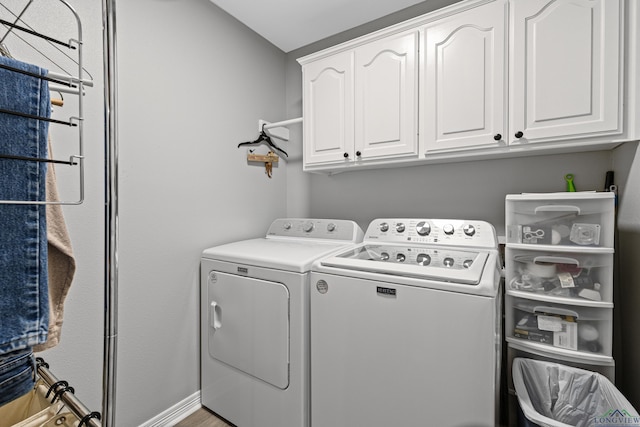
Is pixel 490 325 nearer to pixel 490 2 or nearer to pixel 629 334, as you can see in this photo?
pixel 629 334

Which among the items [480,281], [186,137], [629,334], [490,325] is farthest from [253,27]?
A: [629,334]

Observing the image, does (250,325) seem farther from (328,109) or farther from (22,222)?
(328,109)

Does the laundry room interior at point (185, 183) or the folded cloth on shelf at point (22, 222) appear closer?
the folded cloth on shelf at point (22, 222)

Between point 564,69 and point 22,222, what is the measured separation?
1992mm

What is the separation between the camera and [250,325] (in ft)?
5.00

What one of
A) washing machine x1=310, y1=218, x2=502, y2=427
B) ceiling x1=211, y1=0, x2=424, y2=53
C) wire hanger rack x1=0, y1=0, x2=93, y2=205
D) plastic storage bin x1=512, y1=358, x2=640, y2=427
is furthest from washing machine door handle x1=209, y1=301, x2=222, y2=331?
ceiling x1=211, y1=0, x2=424, y2=53

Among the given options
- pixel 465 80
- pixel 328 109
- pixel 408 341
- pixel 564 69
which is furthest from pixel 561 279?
pixel 328 109

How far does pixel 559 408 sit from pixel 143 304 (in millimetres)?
Result: 2097

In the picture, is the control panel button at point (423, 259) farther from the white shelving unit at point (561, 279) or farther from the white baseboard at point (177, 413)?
the white baseboard at point (177, 413)

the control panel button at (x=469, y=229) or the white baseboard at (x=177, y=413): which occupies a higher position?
the control panel button at (x=469, y=229)

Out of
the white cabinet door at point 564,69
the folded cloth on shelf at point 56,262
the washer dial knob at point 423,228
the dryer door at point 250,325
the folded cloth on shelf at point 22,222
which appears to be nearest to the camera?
the folded cloth on shelf at point 22,222

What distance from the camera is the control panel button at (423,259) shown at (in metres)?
1.47

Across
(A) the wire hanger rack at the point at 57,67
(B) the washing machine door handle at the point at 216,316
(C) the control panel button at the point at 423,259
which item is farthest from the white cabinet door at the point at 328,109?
(A) the wire hanger rack at the point at 57,67

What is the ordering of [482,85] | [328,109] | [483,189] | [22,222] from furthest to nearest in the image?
1. [328,109]
2. [483,189]
3. [482,85]
4. [22,222]
